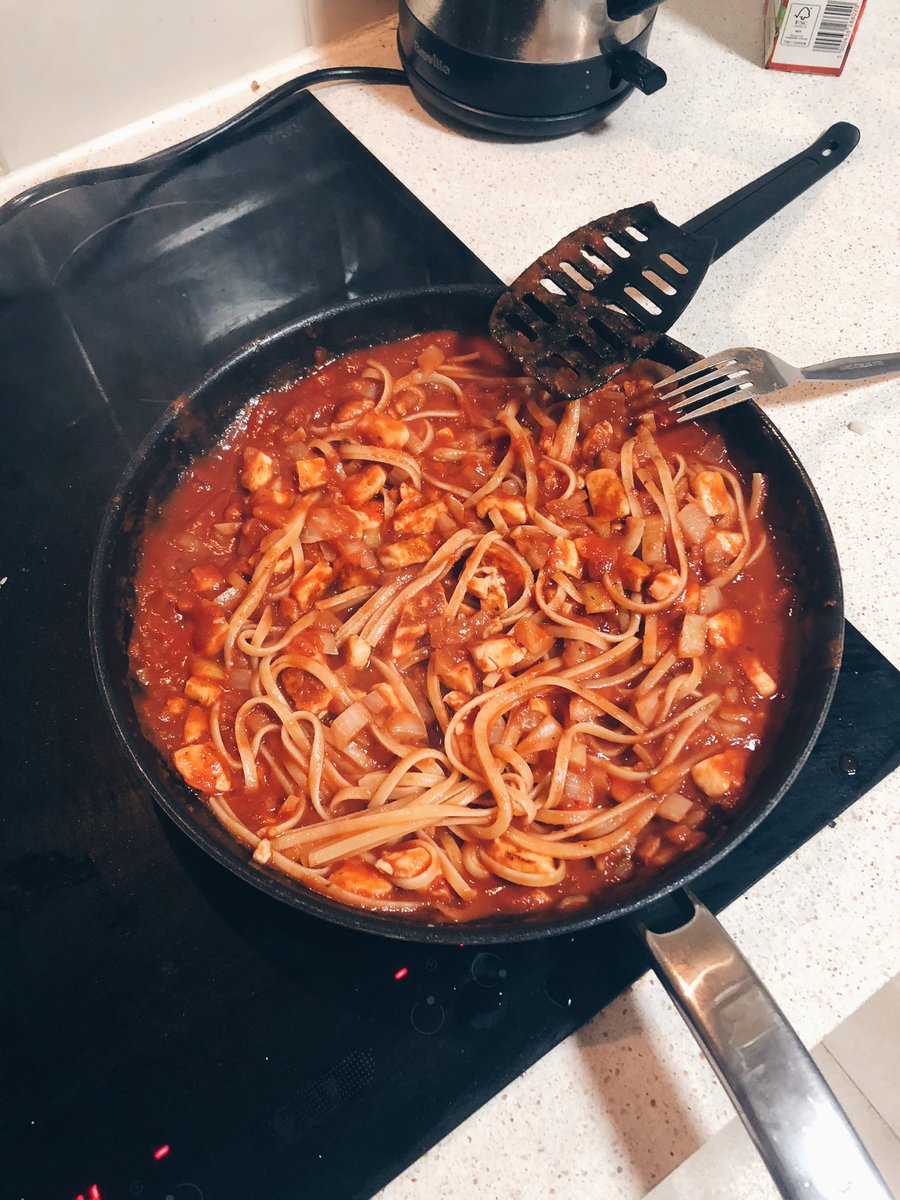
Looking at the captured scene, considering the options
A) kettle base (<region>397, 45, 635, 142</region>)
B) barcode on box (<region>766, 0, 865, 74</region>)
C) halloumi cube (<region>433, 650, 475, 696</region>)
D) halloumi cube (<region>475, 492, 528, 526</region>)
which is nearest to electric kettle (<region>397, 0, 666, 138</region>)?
kettle base (<region>397, 45, 635, 142</region>)

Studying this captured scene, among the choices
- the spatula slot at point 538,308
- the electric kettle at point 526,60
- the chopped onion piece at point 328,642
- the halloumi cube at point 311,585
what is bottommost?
the chopped onion piece at point 328,642

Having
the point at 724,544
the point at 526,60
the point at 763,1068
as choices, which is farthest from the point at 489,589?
the point at 526,60

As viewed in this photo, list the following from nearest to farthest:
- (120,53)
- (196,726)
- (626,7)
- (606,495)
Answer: (196,726), (606,495), (626,7), (120,53)

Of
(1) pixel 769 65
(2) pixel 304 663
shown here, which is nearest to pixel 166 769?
(2) pixel 304 663

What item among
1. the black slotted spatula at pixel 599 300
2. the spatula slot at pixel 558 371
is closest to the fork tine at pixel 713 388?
the black slotted spatula at pixel 599 300

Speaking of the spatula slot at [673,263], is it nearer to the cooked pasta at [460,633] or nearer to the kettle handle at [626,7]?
the cooked pasta at [460,633]

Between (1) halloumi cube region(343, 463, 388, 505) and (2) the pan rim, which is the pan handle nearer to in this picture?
(2) the pan rim

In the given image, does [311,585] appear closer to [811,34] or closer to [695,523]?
[695,523]
